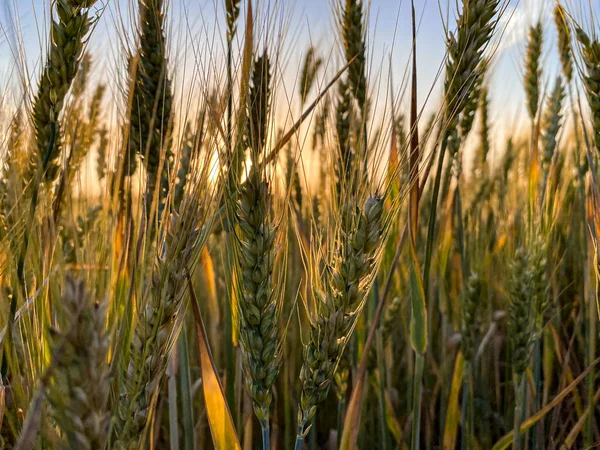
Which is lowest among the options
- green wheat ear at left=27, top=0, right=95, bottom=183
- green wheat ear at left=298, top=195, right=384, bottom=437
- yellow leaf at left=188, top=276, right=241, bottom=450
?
yellow leaf at left=188, top=276, right=241, bottom=450

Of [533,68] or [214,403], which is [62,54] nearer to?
[214,403]

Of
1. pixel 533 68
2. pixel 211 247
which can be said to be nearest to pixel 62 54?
pixel 211 247

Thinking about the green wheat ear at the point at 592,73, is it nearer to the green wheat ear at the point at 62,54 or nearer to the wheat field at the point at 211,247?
the wheat field at the point at 211,247

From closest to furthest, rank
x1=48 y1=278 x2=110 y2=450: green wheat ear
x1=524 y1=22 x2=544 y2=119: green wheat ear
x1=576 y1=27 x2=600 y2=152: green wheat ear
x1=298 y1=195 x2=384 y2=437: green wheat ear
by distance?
x1=48 y1=278 x2=110 y2=450: green wheat ear, x1=298 y1=195 x2=384 y2=437: green wheat ear, x1=576 y1=27 x2=600 y2=152: green wheat ear, x1=524 y1=22 x2=544 y2=119: green wheat ear

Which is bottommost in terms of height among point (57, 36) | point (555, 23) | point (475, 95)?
point (57, 36)

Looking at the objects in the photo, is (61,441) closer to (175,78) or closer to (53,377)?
(53,377)

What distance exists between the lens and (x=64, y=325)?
61cm

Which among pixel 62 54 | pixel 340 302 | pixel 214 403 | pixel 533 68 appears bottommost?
pixel 214 403

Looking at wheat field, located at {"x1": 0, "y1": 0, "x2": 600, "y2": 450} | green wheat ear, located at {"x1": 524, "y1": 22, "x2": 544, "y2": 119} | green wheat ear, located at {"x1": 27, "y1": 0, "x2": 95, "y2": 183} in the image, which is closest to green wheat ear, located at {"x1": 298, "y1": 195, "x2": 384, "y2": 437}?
wheat field, located at {"x1": 0, "y1": 0, "x2": 600, "y2": 450}

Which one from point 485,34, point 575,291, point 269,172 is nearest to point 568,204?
point 575,291

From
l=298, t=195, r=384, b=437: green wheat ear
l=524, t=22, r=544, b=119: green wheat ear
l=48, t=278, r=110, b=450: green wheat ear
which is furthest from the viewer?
l=524, t=22, r=544, b=119: green wheat ear

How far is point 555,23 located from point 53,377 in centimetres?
240

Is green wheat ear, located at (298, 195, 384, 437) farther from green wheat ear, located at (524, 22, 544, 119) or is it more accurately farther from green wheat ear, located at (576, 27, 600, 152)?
green wheat ear, located at (524, 22, 544, 119)

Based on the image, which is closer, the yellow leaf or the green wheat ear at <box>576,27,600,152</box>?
the yellow leaf
